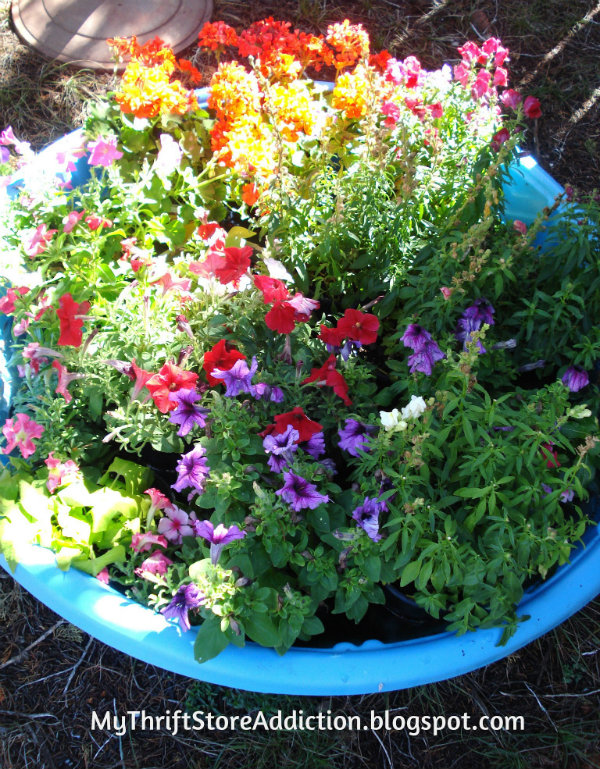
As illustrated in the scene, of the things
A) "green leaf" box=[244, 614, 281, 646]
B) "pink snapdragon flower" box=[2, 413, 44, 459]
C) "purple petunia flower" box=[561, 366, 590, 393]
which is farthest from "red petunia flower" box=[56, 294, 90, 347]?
"purple petunia flower" box=[561, 366, 590, 393]

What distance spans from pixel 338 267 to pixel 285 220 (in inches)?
7.1

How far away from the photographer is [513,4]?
307cm

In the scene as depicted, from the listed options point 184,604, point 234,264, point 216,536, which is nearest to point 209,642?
point 184,604

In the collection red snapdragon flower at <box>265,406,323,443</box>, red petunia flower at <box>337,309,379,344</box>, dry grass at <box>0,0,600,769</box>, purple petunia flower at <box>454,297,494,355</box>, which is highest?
purple petunia flower at <box>454,297,494,355</box>

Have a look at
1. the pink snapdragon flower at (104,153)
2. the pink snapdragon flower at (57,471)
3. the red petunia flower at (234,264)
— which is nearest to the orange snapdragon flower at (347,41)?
the pink snapdragon flower at (104,153)

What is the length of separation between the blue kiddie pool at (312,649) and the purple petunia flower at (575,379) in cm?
31

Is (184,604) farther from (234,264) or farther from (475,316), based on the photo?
(475,316)

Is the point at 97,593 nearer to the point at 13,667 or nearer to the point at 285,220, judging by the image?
the point at 13,667

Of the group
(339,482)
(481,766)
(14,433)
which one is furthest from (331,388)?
(481,766)

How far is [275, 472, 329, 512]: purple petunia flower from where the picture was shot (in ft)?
4.30

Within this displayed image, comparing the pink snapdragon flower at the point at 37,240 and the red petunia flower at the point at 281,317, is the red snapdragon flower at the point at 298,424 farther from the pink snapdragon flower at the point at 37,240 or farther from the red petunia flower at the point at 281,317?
the pink snapdragon flower at the point at 37,240

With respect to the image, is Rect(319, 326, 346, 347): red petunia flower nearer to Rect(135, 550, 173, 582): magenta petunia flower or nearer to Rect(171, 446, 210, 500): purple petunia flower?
Rect(171, 446, 210, 500): purple petunia flower

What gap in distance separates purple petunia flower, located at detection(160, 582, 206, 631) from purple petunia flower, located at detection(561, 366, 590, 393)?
90cm

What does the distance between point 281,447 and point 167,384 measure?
0.87ft
